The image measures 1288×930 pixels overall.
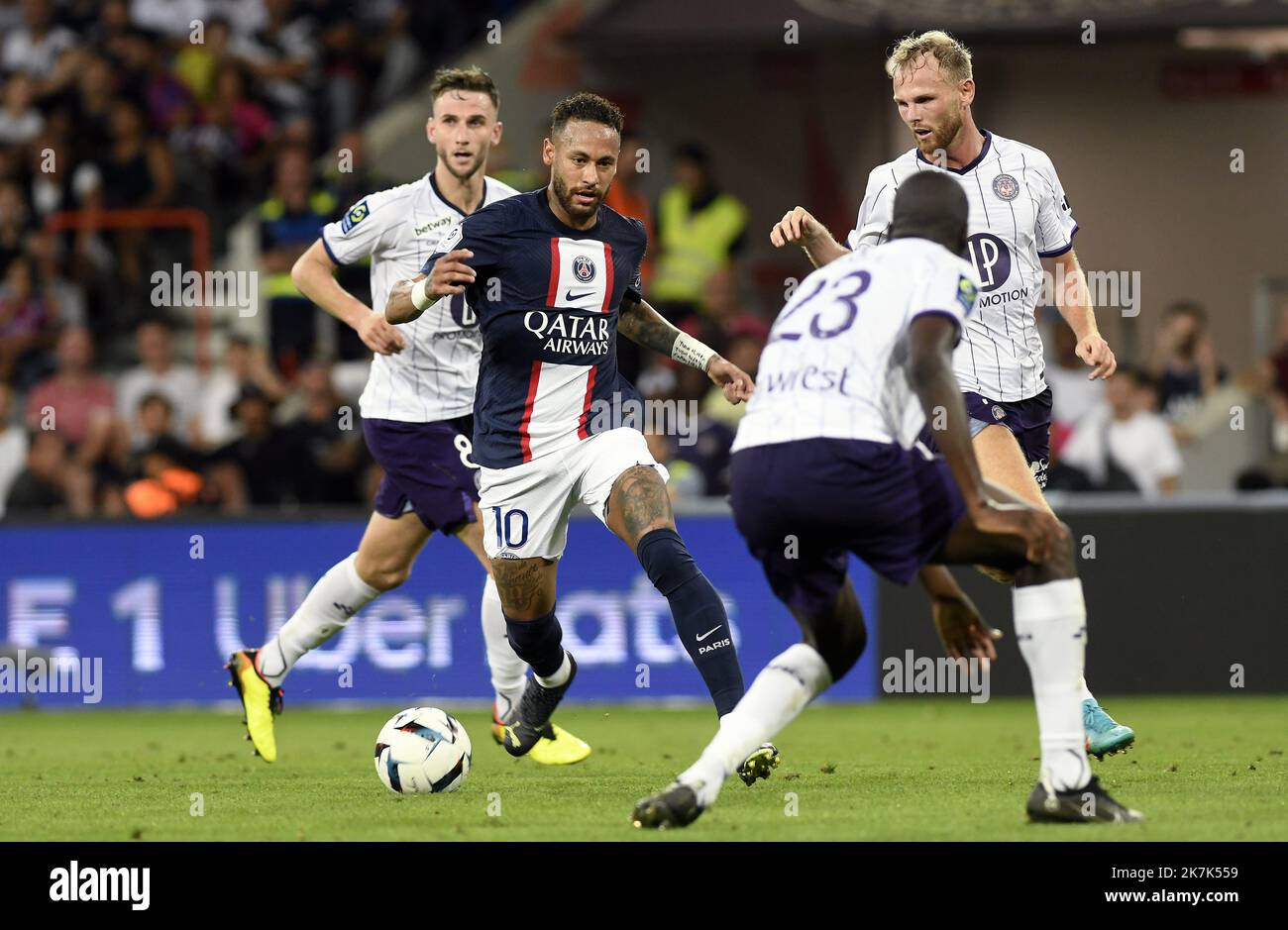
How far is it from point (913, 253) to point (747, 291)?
37.9 ft

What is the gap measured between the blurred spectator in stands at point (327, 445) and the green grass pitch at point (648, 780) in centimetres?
220

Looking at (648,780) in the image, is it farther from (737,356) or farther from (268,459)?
(268,459)

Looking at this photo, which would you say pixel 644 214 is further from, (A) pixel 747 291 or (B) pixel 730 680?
(B) pixel 730 680

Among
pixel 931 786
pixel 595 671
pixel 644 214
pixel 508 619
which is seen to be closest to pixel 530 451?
pixel 508 619

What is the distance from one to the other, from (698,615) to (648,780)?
3.96 feet

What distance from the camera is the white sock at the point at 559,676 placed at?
8.54 meters

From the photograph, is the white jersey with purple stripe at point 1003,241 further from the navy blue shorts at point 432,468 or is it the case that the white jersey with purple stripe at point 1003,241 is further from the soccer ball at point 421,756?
the soccer ball at point 421,756

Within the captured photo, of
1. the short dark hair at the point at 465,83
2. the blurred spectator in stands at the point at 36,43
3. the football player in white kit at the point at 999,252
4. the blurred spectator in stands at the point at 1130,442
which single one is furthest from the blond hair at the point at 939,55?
the blurred spectator in stands at the point at 36,43

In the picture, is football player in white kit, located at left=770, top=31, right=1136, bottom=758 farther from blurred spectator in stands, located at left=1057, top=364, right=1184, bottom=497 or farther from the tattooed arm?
blurred spectator in stands, located at left=1057, top=364, right=1184, bottom=497

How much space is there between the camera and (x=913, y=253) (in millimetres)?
6348

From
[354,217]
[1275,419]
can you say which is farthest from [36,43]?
[1275,419]

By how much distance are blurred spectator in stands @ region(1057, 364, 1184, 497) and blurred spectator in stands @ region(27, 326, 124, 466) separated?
697cm

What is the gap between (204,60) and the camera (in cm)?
1820

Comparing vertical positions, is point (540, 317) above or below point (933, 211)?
below
